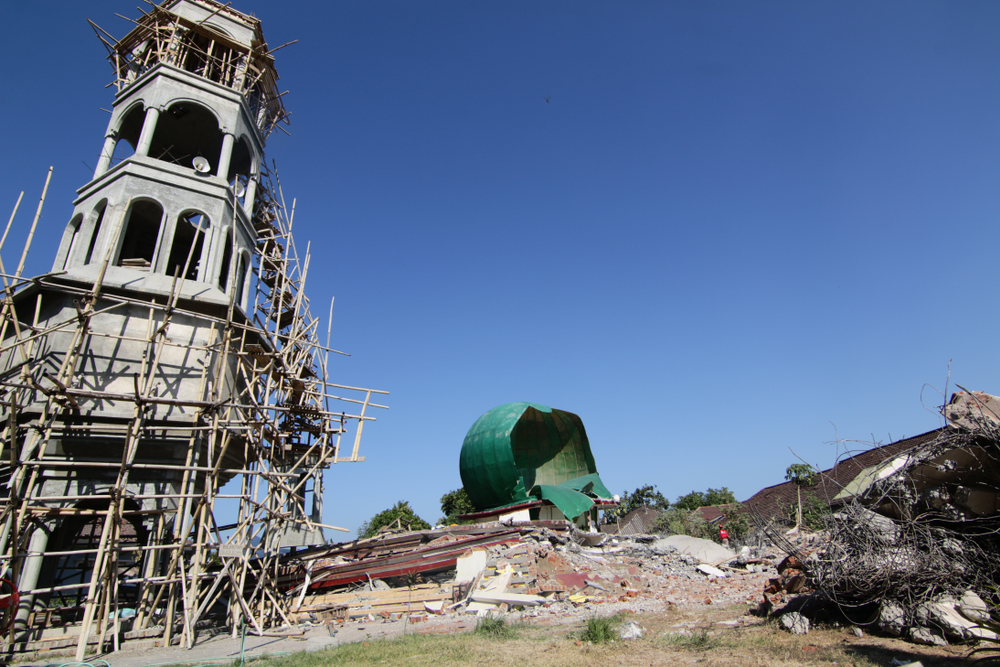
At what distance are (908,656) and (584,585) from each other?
892 centimetres

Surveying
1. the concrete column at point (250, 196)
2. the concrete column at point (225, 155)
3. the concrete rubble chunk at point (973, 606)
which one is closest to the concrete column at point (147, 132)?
the concrete column at point (225, 155)

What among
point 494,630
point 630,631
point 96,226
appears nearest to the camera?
point 630,631

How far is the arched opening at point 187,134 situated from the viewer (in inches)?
741

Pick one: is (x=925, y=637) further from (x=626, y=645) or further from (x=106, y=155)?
(x=106, y=155)

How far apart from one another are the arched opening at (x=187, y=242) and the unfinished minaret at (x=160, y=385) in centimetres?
9

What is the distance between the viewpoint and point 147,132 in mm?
16625

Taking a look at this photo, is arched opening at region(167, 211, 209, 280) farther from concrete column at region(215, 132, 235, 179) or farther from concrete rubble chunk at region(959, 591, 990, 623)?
concrete rubble chunk at region(959, 591, 990, 623)

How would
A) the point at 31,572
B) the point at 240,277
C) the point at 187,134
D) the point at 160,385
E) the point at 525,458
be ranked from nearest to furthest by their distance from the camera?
the point at 31,572, the point at 160,385, the point at 240,277, the point at 187,134, the point at 525,458

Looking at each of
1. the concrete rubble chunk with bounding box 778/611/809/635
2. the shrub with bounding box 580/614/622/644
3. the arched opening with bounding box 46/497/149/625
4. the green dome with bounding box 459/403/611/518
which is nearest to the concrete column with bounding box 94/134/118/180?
the arched opening with bounding box 46/497/149/625

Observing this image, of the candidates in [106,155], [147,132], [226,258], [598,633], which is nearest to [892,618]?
[598,633]

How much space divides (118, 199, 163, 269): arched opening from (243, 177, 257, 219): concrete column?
256 cm

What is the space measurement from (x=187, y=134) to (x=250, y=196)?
392 centimetres

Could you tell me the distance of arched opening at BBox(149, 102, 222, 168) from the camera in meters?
18.8

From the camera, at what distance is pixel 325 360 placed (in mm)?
17750
